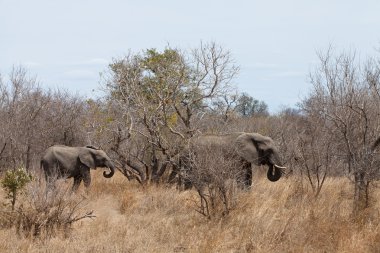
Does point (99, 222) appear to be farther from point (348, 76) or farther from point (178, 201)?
point (348, 76)

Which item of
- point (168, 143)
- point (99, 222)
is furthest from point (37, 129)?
point (99, 222)

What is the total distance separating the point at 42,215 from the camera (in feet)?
25.9

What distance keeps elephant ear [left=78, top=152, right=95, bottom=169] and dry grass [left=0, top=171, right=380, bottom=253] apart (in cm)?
215

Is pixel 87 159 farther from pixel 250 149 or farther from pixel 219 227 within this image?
pixel 219 227

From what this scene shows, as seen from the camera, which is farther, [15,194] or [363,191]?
[363,191]

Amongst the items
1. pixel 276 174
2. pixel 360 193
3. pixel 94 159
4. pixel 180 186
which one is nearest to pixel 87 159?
pixel 94 159

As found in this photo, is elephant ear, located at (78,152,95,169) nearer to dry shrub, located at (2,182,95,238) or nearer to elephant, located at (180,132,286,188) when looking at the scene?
elephant, located at (180,132,286,188)

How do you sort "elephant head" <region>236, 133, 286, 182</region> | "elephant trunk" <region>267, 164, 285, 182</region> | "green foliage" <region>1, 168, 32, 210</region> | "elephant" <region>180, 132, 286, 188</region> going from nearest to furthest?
"green foliage" <region>1, 168, 32, 210</region>, "elephant" <region>180, 132, 286, 188</region>, "elephant head" <region>236, 133, 286, 182</region>, "elephant trunk" <region>267, 164, 285, 182</region>

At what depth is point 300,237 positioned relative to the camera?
7.61 metres

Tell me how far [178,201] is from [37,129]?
7.27 meters

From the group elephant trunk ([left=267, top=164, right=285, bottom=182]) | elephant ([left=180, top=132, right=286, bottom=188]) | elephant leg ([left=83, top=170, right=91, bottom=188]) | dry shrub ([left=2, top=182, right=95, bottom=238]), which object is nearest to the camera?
dry shrub ([left=2, top=182, right=95, bottom=238])

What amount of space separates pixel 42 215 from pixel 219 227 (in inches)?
114

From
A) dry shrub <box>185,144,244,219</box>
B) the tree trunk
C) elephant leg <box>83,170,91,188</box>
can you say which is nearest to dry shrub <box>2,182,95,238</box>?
dry shrub <box>185,144,244,219</box>

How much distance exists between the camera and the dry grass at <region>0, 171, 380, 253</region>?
23.7 feet
